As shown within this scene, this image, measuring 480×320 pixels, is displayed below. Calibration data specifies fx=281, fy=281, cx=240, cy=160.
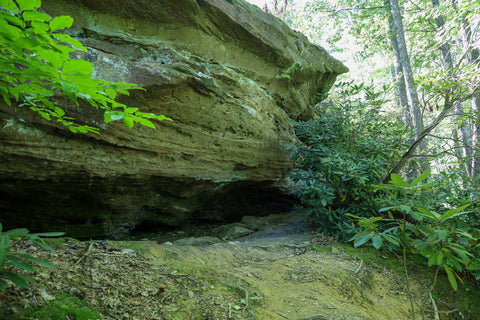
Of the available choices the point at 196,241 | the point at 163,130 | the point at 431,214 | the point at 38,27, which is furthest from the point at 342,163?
the point at 38,27

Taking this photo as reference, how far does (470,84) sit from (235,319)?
593 cm

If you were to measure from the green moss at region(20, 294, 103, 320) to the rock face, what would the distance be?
2913 millimetres

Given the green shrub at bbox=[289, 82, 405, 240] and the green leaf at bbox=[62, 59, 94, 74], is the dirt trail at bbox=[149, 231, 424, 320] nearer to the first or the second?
the green shrub at bbox=[289, 82, 405, 240]

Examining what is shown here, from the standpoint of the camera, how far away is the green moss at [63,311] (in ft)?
5.34

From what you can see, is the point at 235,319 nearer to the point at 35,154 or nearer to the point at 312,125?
the point at 35,154

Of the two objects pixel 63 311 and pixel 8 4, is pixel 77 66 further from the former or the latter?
pixel 63 311

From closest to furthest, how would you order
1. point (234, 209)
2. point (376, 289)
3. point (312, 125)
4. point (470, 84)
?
point (376, 289), point (470, 84), point (312, 125), point (234, 209)

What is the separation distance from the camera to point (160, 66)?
4621 mm

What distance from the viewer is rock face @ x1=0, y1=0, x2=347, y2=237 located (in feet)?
13.8

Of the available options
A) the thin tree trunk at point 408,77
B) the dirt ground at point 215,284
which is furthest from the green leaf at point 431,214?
the thin tree trunk at point 408,77

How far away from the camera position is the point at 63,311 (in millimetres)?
1723

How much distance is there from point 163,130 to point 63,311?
3.56 m

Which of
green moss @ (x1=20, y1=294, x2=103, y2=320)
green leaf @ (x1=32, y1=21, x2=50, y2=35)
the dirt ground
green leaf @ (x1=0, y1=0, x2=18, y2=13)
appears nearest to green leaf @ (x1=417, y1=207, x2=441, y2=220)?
the dirt ground

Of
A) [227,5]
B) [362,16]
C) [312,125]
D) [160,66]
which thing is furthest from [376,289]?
[362,16]
